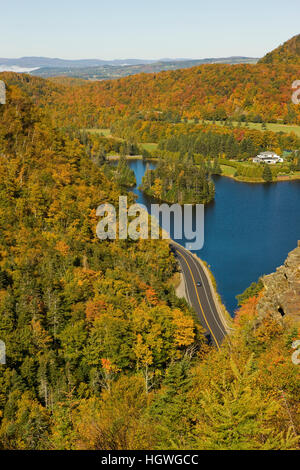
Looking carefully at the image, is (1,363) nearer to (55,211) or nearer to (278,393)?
(278,393)

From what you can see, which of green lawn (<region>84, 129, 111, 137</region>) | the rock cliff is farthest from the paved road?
green lawn (<region>84, 129, 111, 137</region>)

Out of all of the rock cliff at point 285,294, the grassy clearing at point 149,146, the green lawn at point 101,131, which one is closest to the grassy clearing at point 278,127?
the grassy clearing at point 149,146

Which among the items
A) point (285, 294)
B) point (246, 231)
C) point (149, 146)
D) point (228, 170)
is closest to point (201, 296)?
point (285, 294)

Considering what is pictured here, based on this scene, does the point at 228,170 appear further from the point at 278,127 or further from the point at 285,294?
the point at 285,294

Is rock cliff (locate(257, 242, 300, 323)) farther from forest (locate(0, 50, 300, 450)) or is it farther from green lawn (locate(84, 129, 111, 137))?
green lawn (locate(84, 129, 111, 137))

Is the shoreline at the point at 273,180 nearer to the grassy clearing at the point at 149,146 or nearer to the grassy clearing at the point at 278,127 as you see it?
the grassy clearing at the point at 278,127

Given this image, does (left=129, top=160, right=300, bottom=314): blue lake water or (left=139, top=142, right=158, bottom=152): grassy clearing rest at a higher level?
(left=139, top=142, right=158, bottom=152): grassy clearing
